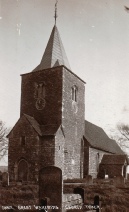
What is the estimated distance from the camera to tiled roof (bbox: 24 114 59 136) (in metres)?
21.7

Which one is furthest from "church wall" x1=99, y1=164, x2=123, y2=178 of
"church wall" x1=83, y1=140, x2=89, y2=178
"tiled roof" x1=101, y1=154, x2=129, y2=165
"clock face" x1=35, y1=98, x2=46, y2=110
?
"clock face" x1=35, y1=98, x2=46, y2=110

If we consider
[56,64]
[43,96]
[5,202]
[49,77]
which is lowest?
[5,202]

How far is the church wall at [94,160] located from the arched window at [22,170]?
279 inches

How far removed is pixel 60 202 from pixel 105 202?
10.6 feet

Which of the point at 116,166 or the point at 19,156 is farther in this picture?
the point at 116,166

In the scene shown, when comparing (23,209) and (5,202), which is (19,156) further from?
(23,209)

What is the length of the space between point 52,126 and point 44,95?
311cm

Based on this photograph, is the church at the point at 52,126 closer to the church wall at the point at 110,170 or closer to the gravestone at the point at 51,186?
the church wall at the point at 110,170

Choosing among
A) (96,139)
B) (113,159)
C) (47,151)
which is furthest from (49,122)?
(113,159)

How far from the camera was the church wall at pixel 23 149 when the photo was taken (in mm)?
21297

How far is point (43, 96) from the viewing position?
2384 cm

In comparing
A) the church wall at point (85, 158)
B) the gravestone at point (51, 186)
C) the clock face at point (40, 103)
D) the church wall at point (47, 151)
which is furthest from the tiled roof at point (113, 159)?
the gravestone at point (51, 186)

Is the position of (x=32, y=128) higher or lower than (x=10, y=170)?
higher

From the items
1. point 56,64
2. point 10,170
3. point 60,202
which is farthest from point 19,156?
point 60,202
